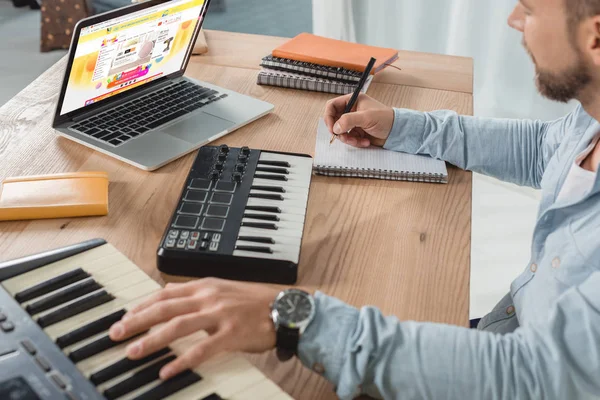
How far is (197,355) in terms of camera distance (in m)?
0.69

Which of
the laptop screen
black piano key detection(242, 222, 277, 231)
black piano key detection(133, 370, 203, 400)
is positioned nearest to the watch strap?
black piano key detection(133, 370, 203, 400)

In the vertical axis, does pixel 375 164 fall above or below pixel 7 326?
Answer: below

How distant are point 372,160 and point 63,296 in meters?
0.60

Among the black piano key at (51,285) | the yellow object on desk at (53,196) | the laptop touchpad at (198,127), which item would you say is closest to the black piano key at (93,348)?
the black piano key at (51,285)

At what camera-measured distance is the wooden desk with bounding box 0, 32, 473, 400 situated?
879mm

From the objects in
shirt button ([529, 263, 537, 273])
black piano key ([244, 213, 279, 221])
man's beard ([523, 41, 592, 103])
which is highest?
man's beard ([523, 41, 592, 103])

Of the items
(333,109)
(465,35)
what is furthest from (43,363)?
(465,35)

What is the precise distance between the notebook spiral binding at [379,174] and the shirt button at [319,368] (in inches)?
18.0

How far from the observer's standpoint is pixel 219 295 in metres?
0.76

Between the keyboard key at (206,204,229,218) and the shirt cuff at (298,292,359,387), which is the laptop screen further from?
the shirt cuff at (298,292,359,387)

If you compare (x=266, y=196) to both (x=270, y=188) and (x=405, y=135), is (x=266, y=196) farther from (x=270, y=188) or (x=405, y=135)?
(x=405, y=135)

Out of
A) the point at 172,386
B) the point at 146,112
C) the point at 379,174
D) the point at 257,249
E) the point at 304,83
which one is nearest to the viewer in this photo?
the point at 172,386

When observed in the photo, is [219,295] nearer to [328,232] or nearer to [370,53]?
[328,232]

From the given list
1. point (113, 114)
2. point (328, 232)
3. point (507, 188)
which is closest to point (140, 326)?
point (328, 232)
